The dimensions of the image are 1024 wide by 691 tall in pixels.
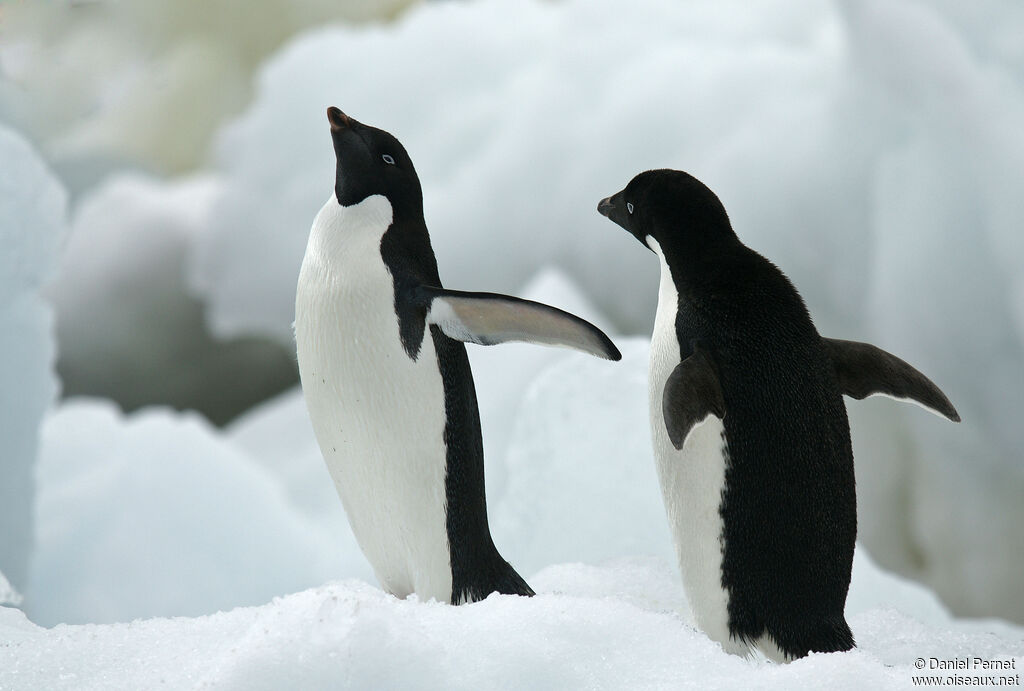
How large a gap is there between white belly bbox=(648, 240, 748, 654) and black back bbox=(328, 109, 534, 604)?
0.19 meters

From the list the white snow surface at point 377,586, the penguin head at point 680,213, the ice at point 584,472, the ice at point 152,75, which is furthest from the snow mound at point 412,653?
the ice at point 152,75

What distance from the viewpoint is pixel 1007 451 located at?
1.97 meters

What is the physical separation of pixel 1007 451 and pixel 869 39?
891 millimetres

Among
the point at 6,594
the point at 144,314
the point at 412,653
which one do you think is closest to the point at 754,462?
the point at 412,653

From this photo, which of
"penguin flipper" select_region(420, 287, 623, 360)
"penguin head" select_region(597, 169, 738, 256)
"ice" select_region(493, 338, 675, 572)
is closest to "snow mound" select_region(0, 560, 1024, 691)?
"penguin flipper" select_region(420, 287, 623, 360)

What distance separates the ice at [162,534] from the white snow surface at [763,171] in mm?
550

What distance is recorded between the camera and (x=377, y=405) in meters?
0.98

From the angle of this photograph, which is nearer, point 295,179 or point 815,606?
point 815,606

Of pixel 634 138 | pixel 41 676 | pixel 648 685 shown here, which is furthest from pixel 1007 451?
pixel 41 676

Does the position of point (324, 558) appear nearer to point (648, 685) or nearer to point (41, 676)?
point (41, 676)

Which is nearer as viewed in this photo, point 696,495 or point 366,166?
point 696,495

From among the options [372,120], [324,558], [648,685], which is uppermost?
[372,120]

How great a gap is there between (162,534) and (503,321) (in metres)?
1.20

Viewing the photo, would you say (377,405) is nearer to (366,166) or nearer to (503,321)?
(503,321)
